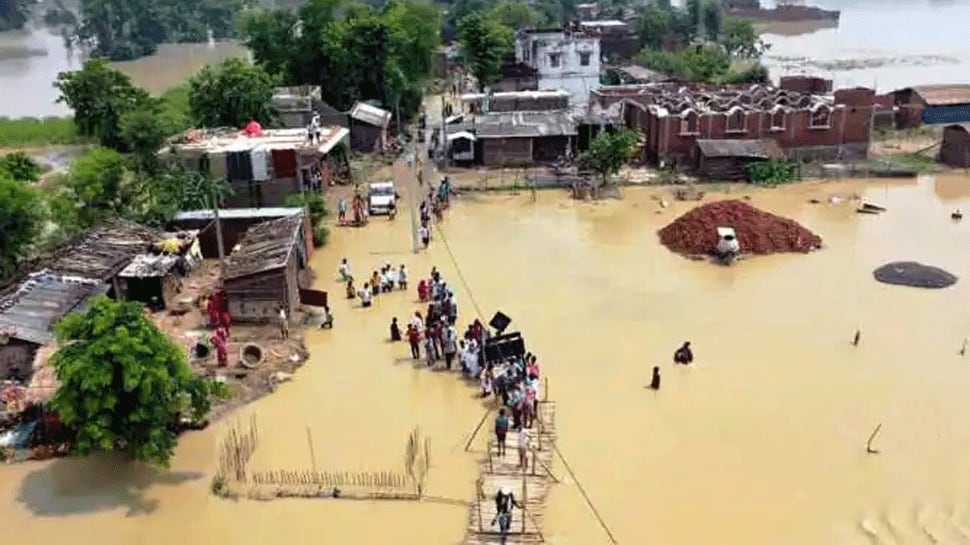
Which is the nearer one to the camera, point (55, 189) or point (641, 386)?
point (641, 386)

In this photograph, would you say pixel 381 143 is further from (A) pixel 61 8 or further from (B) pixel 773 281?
(A) pixel 61 8

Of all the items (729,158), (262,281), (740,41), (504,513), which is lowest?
(504,513)

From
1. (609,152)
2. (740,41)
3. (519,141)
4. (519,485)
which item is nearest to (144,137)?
(519,141)

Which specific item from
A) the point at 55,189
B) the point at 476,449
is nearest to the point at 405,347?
the point at 476,449

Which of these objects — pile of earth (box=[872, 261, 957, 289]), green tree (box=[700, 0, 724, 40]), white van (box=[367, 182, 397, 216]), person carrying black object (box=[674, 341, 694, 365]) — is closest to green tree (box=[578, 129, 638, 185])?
white van (box=[367, 182, 397, 216])

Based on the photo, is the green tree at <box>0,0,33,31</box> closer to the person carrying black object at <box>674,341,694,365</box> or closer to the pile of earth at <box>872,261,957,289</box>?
the pile of earth at <box>872,261,957,289</box>

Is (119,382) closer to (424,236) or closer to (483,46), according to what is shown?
(424,236)
